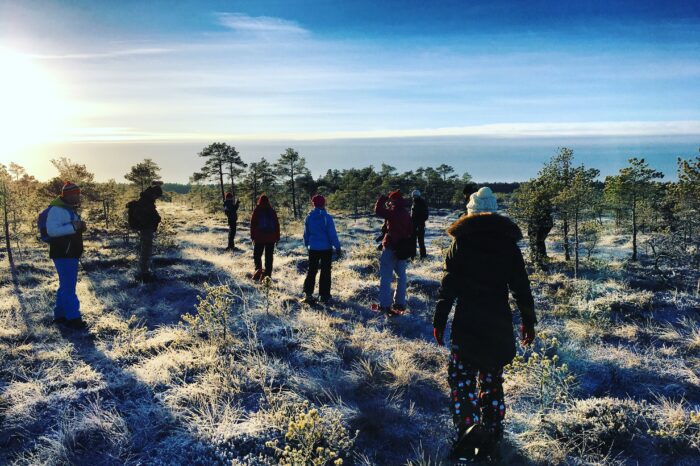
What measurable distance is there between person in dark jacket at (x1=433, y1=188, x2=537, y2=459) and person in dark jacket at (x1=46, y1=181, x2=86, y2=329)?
246 inches

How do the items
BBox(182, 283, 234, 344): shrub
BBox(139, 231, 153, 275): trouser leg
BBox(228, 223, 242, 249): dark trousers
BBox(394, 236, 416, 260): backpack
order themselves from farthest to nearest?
BBox(228, 223, 242, 249): dark trousers < BBox(139, 231, 153, 275): trouser leg < BBox(394, 236, 416, 260): backpack < BBox(182, 283, 234, 344): shrub

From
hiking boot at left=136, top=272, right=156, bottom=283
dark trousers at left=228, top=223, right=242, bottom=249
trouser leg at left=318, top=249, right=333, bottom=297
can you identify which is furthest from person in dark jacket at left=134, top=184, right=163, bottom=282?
dark trousers at left=228, top=223, right=242, bottom=249

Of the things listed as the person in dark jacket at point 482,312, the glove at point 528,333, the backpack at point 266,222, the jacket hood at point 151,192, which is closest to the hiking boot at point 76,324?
the jacket hood at point 151,192

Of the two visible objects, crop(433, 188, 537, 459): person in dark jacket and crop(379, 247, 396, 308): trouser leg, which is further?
crop(379, 247, 396, 308): trouser leg

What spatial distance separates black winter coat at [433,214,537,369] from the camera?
139 inches

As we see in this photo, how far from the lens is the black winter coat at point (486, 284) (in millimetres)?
3539

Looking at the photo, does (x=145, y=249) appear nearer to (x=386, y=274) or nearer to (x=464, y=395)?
(x=386, y=274)

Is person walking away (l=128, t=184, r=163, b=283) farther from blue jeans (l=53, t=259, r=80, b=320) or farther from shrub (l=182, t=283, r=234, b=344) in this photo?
shrub (l=182, t=283, r=234, b=344)

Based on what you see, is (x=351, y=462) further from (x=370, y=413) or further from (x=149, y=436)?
(x=149, y=436)

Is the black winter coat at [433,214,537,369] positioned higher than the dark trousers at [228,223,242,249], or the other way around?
the black winter coat at [433,214,537,369]

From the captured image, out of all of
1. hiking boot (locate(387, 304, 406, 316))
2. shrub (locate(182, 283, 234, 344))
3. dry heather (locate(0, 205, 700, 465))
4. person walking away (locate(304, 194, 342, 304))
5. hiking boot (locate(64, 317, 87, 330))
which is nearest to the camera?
dry heather (locate(0, 205, 700, 465))

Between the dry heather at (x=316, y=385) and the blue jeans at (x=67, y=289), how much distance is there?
1.18 feet

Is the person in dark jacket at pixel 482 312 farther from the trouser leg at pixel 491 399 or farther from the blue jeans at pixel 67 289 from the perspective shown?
the blue jeans at pixel 67 289

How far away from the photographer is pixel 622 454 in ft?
13.1
